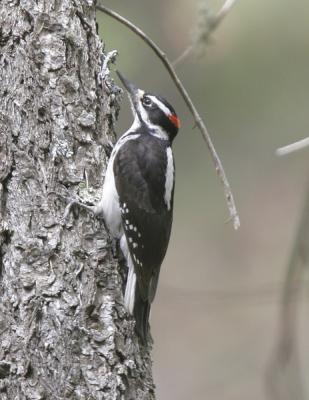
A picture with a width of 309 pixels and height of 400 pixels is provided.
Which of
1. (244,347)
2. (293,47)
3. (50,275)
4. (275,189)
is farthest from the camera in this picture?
(275,189)

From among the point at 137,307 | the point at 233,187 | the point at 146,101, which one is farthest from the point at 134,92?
the point at 233,187

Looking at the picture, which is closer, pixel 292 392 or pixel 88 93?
pixel 292 392

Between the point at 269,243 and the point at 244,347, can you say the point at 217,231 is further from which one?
the point at 244,347

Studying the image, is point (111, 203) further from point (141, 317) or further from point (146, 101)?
point (146, 101)

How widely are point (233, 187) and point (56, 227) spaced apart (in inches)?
224

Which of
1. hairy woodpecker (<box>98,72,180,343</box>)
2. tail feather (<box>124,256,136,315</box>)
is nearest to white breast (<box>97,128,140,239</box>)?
hairy woodpecker (<box>98,72,180,343</box>)

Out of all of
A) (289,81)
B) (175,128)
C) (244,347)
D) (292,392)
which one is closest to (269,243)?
(244,347)

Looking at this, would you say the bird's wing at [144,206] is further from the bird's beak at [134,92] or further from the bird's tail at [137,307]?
the bird's beak at [134,92]

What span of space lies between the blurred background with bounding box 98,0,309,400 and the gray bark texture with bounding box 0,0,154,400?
11.0 ft

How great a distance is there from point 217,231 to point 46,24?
554cm

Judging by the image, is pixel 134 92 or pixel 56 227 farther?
pixel 134 92

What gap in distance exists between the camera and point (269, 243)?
989 cm

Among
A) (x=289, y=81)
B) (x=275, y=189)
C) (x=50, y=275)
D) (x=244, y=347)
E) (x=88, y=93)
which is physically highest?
(x=88, y=93)

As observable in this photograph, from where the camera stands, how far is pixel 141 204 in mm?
4859
